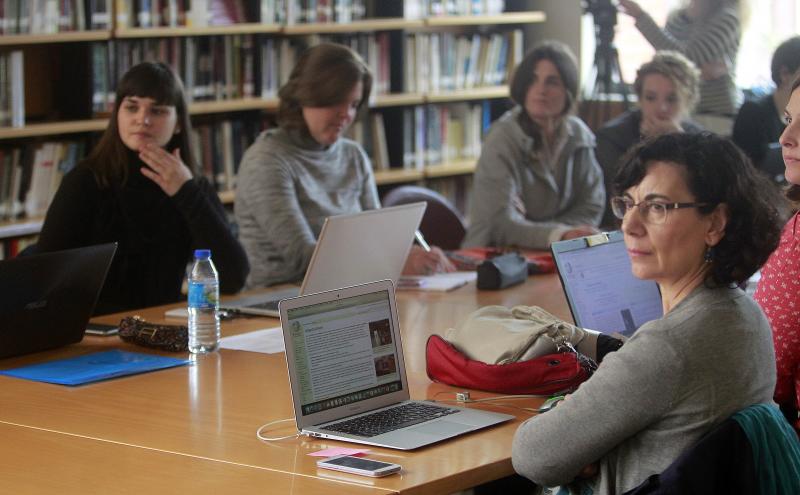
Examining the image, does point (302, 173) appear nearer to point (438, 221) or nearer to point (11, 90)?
point (438, 221)

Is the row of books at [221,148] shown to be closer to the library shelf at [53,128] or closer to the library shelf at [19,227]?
the library shelf at [53,128]

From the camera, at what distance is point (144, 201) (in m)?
3.39

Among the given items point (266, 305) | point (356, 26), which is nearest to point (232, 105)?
point (356, 26)

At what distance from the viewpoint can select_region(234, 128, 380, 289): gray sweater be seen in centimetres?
356

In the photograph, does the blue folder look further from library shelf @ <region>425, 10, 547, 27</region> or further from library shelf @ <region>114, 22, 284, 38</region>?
library shelf @ <region>425, 10, 547, 27</region>

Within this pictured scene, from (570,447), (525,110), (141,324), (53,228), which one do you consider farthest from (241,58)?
(570,447)

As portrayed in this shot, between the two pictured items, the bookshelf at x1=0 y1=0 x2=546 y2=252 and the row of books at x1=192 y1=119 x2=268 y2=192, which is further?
the row of books at x1=192 y1=119 x2=268 y2=192

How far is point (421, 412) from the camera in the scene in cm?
217

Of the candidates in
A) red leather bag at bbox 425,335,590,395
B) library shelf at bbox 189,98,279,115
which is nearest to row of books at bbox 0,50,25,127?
library shelf at bbox 189,98,279,115

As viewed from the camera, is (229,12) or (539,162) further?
(229,12)

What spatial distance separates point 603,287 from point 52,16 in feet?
8.42

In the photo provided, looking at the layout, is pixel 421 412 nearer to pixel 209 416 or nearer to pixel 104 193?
pixel 209 416

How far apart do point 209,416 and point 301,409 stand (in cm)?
21

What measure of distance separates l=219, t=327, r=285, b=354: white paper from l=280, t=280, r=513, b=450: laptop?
0.51 metres
